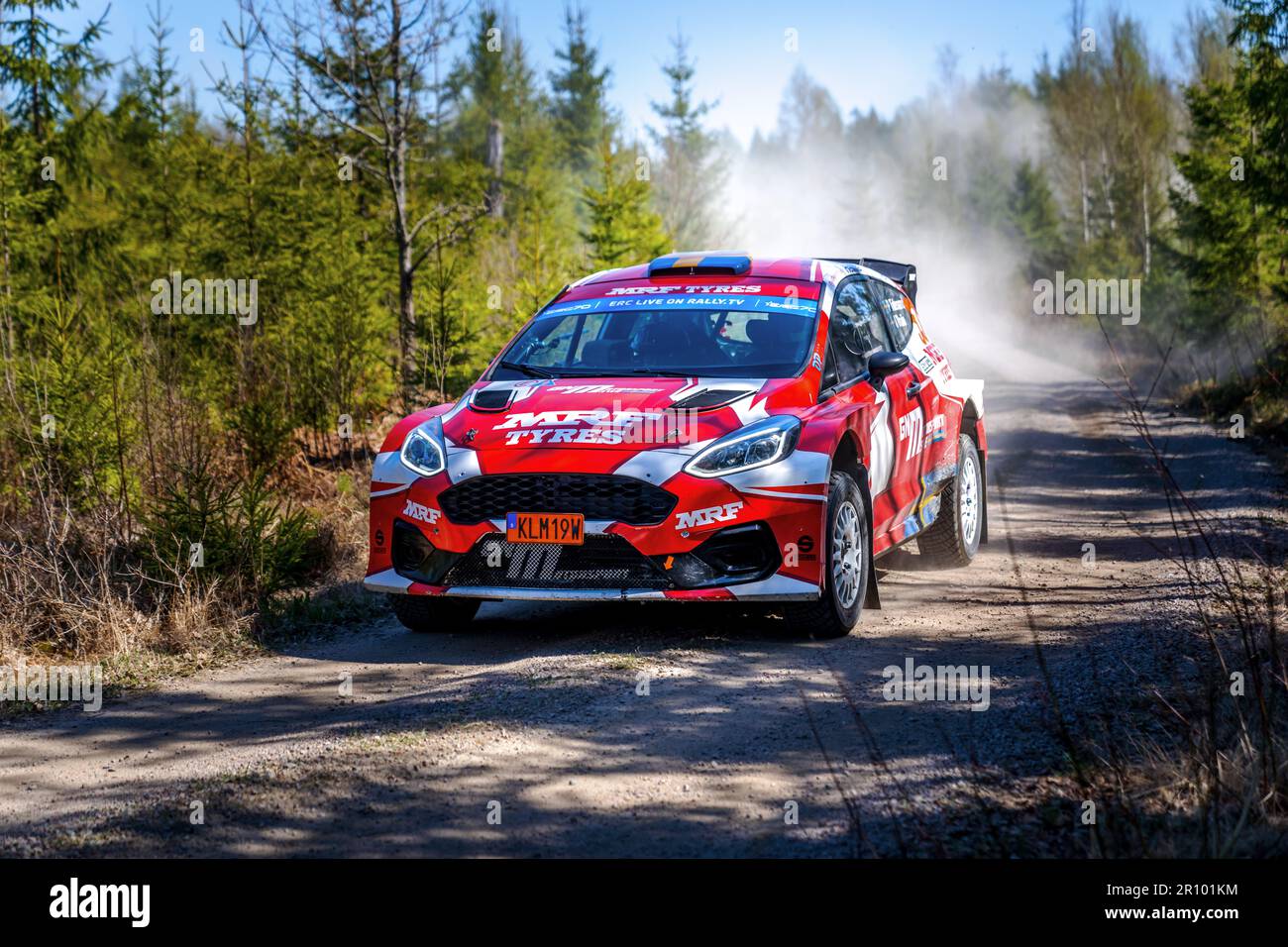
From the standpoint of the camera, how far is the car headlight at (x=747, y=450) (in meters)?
6.55

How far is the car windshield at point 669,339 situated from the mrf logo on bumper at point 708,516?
1034 mm

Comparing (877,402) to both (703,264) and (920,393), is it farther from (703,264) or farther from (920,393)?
(703,264)

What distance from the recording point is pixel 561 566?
666cm

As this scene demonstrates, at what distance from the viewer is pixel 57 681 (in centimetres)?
680

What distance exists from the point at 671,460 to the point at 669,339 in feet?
4.74

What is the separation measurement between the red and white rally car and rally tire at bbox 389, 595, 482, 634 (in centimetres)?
1

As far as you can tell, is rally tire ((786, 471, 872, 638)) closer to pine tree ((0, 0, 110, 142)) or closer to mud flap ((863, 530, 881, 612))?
mud flap ((863, 530, 881, 612))

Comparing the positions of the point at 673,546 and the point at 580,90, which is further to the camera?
the point at 580,90

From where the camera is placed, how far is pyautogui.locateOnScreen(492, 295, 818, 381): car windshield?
750 cm

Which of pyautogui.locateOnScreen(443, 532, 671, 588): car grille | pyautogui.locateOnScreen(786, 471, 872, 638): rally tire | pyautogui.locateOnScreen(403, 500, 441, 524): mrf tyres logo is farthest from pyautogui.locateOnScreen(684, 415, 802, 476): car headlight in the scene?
pyautogui.locateOnScreen(403, 500, 441, 524): mrf tyres logo
